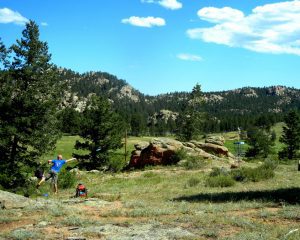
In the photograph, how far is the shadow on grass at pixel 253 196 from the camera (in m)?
16.4

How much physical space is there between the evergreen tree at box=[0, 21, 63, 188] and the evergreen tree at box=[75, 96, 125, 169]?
1918cm

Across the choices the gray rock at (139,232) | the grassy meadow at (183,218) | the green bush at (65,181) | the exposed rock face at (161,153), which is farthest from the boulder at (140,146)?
the gray rock at (139,232)

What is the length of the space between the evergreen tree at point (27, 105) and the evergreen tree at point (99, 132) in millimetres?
19176

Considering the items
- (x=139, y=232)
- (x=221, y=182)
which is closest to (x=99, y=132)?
(x=221, y=182)

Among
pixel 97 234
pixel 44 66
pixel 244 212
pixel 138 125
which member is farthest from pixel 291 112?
pixel 138 125

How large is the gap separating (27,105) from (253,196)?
55.6ft

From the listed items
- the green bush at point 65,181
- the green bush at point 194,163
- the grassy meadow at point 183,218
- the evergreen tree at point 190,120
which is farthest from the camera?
the evergreen tree at point 190,120

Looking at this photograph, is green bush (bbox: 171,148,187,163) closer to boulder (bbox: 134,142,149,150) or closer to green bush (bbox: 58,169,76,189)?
boulder (bbox: 134,142,149,150)

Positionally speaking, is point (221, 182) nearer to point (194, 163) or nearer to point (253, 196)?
point (253, 196)

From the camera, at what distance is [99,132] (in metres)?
47.9

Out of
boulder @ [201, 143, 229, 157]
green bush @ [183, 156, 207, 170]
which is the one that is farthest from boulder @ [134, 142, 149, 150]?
green bush @ [183, 156, 207, 170]

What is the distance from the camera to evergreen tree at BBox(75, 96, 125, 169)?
157 feet

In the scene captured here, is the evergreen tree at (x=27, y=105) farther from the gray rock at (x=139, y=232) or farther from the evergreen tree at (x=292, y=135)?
the evergreen tree at (x=292, y=135)

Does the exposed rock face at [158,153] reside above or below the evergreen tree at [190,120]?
below
